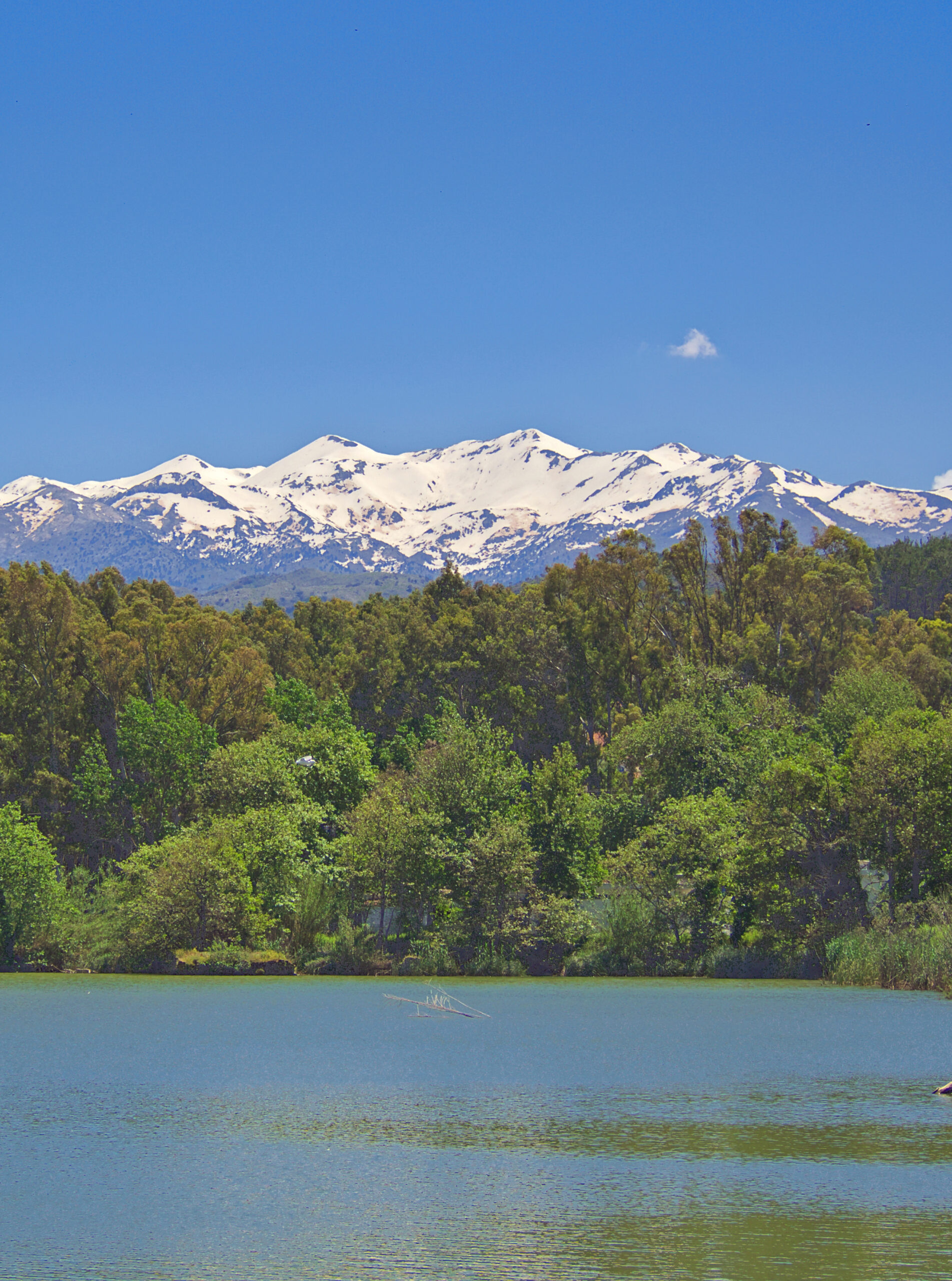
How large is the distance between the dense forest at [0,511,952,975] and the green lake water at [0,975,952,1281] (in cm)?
739

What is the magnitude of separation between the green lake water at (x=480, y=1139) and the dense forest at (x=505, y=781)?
7.39 meters

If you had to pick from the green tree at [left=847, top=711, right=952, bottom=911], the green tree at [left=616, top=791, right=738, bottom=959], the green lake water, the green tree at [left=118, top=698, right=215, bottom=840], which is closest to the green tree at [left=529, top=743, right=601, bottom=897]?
the green tree at [left=616, top=791, right=738, bottom=959]

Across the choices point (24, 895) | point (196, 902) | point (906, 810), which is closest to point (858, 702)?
point (906, 810)

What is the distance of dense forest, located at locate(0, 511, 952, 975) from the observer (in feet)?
180

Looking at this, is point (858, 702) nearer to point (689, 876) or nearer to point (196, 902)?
point (689, 876)

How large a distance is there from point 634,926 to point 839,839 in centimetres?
961

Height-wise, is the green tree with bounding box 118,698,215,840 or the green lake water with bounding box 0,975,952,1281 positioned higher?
the green tree with bounding box 118,698,215,840

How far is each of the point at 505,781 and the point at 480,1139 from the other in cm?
3324

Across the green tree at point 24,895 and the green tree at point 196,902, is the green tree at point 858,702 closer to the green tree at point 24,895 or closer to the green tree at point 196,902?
the green tree at point 196,902

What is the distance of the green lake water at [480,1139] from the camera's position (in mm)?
20344

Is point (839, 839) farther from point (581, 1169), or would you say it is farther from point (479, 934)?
point (581, 1169)

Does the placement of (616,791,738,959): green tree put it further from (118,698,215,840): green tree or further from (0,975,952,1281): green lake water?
(118,698,215,840): green tree

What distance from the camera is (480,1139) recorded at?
94.0 feet

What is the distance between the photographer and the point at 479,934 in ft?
190
